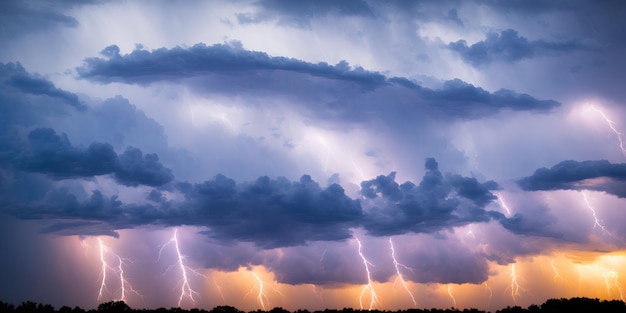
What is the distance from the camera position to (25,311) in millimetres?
82938

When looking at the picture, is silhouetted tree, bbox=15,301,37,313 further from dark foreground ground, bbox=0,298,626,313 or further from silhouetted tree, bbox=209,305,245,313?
silhouetted tree, bbox=209,305,245,313

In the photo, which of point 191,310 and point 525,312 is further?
point 191,310

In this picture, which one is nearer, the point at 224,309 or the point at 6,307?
the point at 6,307

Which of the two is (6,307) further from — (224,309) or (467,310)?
(467,310)

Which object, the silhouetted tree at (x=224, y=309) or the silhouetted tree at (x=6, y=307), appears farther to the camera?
the silhouetted tree at (x=224, y=309)

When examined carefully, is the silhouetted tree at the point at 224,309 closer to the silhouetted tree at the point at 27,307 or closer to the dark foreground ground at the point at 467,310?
the dark foreground ground at the point at 467,310

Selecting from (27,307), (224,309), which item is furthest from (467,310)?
(27,307)

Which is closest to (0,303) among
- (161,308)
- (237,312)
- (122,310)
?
(122,310)

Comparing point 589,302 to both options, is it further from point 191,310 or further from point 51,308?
point 51,308

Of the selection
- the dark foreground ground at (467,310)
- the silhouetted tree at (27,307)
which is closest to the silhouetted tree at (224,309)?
the dark foreground ground at (467,310)

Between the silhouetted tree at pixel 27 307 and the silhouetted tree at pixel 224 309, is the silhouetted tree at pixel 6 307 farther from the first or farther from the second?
the silhouetted tree at pixel 224 309

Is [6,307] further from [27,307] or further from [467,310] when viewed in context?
[467,310]

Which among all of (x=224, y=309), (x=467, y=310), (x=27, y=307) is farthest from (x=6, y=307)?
(x=467, y=310)

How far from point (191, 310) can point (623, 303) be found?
188 feet
